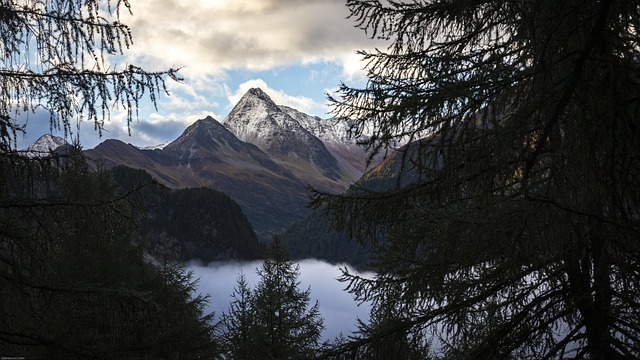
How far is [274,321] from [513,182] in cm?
1184

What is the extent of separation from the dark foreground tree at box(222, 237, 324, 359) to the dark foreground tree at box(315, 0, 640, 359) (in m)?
9.66

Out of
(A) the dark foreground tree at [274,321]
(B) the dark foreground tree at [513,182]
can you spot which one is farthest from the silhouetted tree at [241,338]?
(B) the dark foreground tree at [513,182]

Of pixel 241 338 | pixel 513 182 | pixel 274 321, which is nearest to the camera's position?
pixel 513 182

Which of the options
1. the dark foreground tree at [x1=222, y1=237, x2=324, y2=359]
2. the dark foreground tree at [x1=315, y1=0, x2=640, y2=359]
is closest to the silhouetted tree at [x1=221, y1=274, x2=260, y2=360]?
the dark foreground tree at [x1=222, y1=237, x2=324, y2=359]

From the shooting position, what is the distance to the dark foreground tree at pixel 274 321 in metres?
14.2

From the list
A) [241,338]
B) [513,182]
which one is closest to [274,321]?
[241,338]

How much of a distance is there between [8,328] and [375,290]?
3.55 m

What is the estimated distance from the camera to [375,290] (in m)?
5.23

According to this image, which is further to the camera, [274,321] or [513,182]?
[274,321]

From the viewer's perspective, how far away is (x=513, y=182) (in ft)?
14.1

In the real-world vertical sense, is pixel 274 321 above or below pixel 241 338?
above

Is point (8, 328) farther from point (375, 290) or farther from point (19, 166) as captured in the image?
point (375, 290)

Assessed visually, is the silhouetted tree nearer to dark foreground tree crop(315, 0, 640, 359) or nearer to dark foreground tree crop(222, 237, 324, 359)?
dark foreground tree crop(222, 237, 324, 359)

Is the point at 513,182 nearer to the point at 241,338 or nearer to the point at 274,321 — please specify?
the point at 274,321
